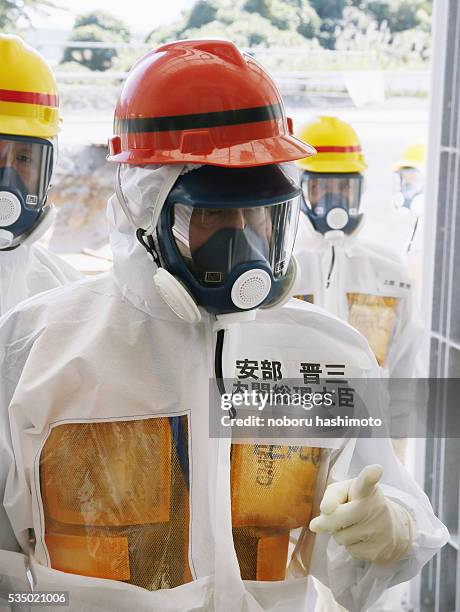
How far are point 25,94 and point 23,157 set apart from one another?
18 cm

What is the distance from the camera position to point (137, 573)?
1520 millimetres

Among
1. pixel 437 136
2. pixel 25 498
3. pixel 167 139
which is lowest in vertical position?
pixel 25 498

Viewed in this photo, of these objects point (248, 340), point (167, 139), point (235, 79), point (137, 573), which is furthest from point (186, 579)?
point (235, 79)

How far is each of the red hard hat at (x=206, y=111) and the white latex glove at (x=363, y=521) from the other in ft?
1.76

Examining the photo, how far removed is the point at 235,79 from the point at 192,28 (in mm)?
7590

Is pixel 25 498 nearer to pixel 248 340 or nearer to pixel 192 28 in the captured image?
pixel 248 340

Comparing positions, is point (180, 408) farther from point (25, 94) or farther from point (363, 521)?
point (25, 94)

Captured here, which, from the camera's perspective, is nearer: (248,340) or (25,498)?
(25,498)

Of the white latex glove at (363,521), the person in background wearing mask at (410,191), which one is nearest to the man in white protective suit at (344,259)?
the person in background wearing mask at (410,191)

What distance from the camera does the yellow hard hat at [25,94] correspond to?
7.95 ft

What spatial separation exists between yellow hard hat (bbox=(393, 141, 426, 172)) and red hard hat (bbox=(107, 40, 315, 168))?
386cm

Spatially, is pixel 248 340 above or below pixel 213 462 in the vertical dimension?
above

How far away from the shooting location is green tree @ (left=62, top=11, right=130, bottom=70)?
8.34 m

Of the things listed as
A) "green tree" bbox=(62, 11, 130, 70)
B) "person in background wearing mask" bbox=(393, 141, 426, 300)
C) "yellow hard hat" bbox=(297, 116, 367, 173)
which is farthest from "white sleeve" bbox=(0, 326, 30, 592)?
"green tree" bbox=(62, 11, 130, 70)
